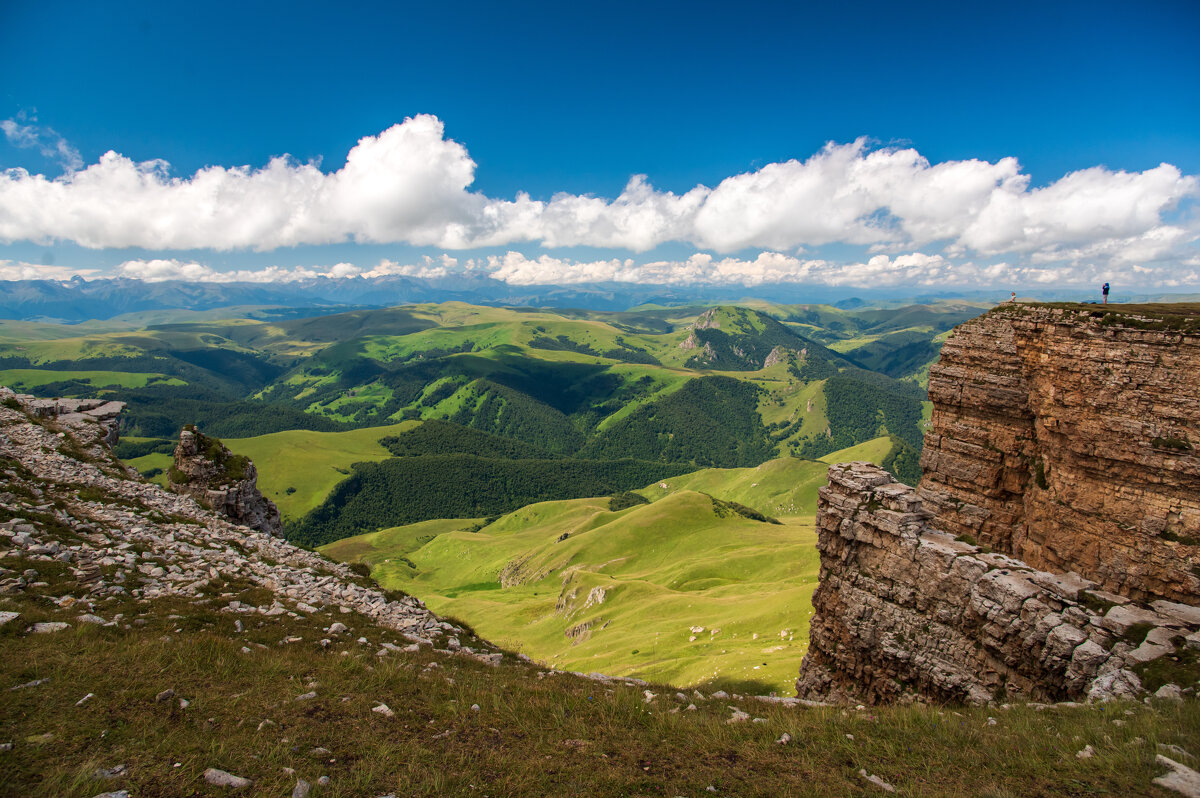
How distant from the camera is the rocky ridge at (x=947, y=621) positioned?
18656mm

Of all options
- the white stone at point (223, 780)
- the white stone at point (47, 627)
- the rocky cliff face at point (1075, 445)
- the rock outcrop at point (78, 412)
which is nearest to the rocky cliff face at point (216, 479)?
the rock outcrop at point (78, 412)

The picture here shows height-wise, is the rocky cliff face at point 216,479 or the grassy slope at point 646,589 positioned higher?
the rocky cliff face at point 216,479

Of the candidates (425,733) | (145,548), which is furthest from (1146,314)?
(145,548)

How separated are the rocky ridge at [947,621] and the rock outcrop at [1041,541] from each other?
6cm

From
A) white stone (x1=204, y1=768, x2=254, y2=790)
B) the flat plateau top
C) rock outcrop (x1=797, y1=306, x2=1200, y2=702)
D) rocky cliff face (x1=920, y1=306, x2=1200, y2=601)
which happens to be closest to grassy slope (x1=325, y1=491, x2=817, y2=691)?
rock outcrop (x1=797, y1=306, x2=1200, y2=702)

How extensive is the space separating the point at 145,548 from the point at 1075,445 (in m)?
46.3

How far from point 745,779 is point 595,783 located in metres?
3.50

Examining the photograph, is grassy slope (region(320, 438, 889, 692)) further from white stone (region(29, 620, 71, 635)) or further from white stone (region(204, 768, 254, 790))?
white stone (region(204, 768, 254, 790))

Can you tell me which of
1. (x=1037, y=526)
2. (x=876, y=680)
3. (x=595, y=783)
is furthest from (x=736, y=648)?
(x=595, y=783)

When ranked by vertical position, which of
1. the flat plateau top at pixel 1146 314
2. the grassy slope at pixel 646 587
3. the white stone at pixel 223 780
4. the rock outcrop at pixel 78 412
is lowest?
the grassy slope at pixel 646 587

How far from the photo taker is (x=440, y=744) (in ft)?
37.1

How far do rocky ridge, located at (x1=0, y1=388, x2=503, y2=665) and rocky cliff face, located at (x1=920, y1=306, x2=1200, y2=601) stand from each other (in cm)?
3213

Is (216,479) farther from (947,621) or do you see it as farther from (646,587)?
(646,587)

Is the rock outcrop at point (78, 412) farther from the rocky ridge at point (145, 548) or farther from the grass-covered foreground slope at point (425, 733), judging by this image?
the grass-covered foreground slope at point (425, 733)
